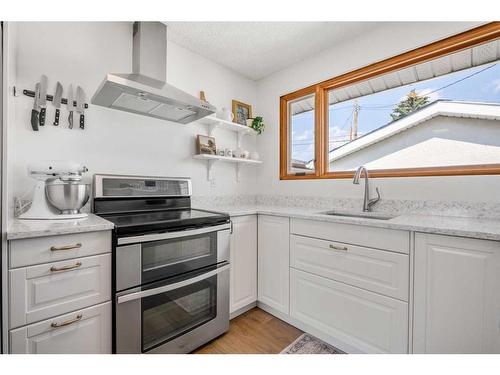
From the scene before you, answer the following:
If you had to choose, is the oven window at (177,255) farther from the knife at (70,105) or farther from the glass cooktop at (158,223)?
the knife at (70,105)

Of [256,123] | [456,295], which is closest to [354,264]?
[456,295]

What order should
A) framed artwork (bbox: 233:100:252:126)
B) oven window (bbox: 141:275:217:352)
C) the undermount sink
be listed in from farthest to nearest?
framed artwork (bbox: 233:100:252:126) < the undermount sink < oven window (bbox: 141:275:217:352)

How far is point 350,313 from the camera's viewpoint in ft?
5.12

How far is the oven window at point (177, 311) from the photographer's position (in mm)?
1383

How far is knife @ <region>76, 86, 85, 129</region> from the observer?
1683 mm

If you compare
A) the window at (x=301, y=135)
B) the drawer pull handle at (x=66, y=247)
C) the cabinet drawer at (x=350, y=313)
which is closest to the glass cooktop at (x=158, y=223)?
the drawer pull handle at (x=66, y=247)

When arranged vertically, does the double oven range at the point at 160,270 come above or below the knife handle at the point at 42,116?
below

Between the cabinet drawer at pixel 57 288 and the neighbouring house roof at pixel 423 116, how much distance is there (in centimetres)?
214

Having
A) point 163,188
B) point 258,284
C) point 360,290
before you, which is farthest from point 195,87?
point 360,290

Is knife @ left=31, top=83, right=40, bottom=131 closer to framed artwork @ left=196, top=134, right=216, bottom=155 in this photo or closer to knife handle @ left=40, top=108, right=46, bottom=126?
knife handle @ left=40, top=108, right=46, bottom=126

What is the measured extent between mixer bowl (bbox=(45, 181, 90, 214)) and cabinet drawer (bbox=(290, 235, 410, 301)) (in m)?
1.46

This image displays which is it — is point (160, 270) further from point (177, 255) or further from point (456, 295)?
point (456, 295)

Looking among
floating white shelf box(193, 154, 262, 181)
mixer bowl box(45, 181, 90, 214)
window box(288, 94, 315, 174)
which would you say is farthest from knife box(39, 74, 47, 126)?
window box(288, 94, 315, 174)

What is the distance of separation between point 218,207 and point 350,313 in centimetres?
147
